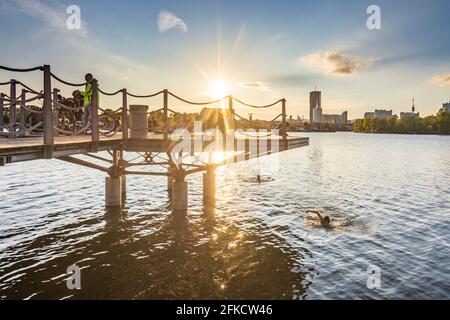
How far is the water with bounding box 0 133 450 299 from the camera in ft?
39.5

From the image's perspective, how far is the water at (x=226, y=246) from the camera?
1204cm

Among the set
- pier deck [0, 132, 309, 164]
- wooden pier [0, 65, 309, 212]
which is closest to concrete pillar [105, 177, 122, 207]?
wooden pier [0, 65, 309, 212]

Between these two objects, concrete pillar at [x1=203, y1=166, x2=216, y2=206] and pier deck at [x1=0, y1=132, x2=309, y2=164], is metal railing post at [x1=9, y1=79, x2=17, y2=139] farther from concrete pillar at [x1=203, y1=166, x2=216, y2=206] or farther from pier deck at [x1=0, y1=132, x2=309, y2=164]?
concrete pillar at [x1=203, y1=166, x2=216, y2=206]

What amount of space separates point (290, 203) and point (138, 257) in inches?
571

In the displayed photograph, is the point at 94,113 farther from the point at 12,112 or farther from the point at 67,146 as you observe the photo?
the point at 12,112

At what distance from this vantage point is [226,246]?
52.7ft

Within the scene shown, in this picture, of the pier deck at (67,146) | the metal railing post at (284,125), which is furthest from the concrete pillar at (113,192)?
the metal railing post at (284,125)

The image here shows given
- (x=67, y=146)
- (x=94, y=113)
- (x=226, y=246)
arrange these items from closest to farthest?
1. (x=67, y=146)
2. (x=94, y=113)
3. (x=226, y=246)

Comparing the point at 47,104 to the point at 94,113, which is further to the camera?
the point at 94,113

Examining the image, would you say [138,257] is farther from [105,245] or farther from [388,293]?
[388,293]

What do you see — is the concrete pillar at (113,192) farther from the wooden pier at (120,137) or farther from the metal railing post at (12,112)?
the metal railing post at (12,112)

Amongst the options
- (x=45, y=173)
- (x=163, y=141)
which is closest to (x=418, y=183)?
(x=163, y=141)

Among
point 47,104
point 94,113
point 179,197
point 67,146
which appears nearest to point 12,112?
point 94,113
